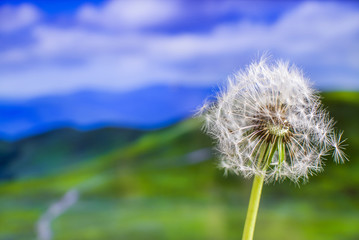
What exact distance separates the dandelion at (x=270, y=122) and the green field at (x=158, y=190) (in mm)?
1969

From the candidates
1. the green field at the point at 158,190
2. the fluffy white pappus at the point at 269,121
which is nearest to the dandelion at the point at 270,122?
the fluffy white pappus at the point at 269,121

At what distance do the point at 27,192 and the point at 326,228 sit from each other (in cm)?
225

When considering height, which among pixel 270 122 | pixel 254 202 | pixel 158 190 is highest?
pixel 158 190

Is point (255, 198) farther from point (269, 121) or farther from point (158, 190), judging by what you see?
point (158, 190)

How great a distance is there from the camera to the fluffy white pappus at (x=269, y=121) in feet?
2.37

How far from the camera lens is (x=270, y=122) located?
0.70 metres

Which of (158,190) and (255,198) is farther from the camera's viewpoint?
(158,190)

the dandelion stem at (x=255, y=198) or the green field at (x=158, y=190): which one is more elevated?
the green field at (x=158, y=190)

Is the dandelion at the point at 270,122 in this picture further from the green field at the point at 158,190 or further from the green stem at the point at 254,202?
the green field at the point at 158,190

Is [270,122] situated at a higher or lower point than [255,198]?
higher

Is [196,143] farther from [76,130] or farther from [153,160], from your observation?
[76,130]

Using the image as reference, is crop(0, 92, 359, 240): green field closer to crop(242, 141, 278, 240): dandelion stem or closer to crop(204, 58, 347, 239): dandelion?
crop(204, 58, 347, 239): dandelion

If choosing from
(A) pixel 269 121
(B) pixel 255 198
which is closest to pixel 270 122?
(A) pixel 269 121

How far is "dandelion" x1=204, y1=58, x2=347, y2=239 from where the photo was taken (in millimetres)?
717
